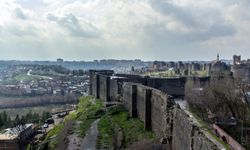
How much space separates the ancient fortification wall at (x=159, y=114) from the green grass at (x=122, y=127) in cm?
55

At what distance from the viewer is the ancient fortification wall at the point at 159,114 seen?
46.9 feet

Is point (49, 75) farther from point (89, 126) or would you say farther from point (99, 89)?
point (89, 126)

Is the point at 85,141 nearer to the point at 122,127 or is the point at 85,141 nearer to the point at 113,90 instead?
the point at 122,127

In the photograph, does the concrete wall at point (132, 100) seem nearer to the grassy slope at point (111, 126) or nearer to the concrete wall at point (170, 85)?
the grassy slope at point (111, 126)

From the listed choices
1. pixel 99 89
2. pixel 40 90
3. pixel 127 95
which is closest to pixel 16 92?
pixel 40 90

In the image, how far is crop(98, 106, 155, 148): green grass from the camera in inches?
938

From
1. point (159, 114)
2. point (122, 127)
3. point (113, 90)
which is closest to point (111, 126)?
point (122, 127)

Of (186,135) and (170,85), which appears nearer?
(186,135)

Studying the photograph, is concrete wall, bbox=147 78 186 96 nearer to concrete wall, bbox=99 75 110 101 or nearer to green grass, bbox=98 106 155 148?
concrete wall, bbox=99 75 110 101

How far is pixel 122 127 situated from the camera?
27641mm

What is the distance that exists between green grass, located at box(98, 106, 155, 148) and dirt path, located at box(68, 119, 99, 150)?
0.46 metres

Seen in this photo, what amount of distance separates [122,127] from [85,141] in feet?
9.76

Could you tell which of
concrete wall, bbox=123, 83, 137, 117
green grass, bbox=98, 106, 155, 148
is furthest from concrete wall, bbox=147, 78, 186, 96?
concrete wall, bbox=123, 83, 137, 117

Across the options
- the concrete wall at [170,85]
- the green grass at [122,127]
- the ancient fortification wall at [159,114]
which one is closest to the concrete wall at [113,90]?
the ancient fortification wall at [159,114]
